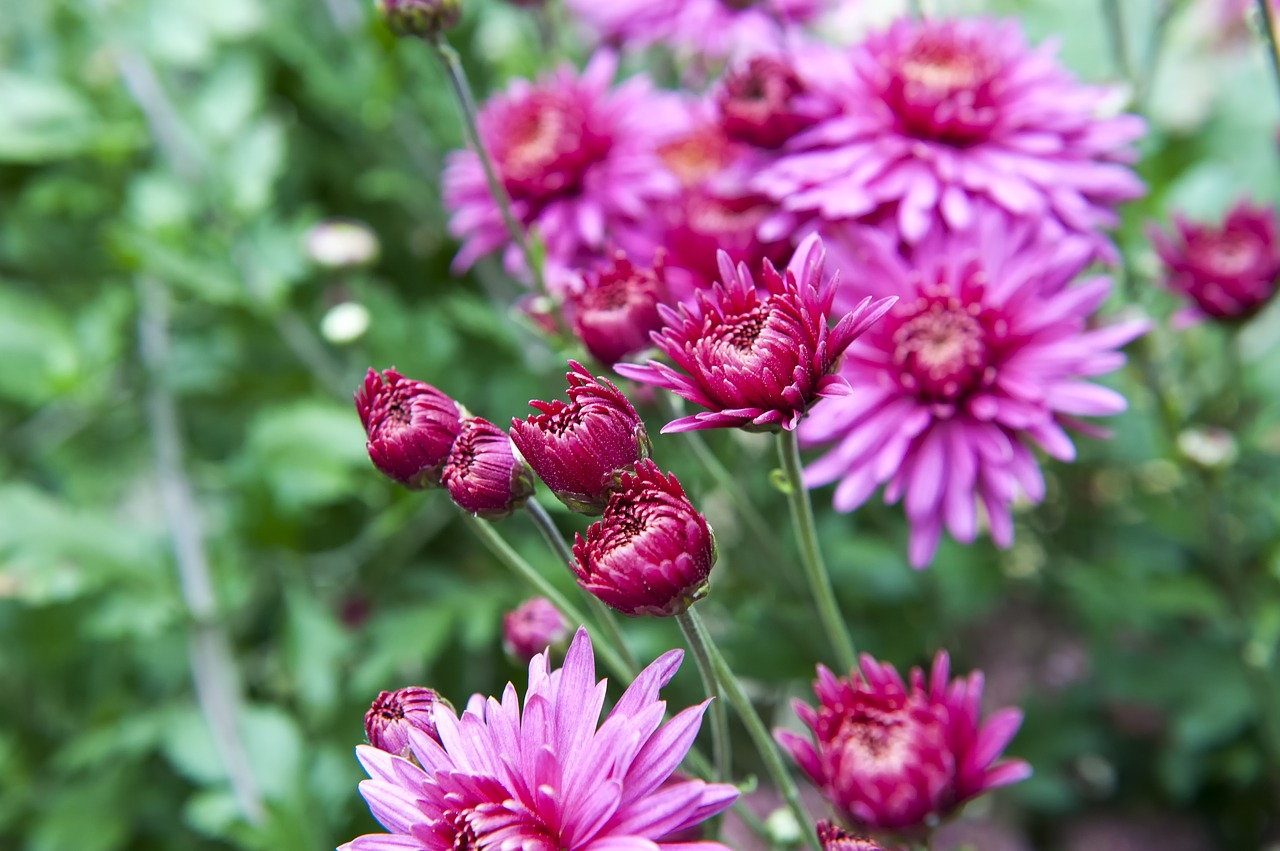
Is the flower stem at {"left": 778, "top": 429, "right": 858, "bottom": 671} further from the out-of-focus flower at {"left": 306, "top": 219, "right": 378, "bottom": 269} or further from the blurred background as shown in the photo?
the out-of-focus flower at {"left": 306, "top": 219, "right": 378, "bottom": 269}

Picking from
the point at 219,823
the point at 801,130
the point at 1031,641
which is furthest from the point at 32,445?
the point at 1031,641

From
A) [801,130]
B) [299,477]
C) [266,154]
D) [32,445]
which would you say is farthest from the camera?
[32,445]

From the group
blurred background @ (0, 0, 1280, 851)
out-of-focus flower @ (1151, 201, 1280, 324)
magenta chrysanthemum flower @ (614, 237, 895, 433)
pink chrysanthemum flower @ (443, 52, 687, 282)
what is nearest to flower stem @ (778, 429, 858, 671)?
magenta chrysanthemum flower @ (614, 237, 895, 433)

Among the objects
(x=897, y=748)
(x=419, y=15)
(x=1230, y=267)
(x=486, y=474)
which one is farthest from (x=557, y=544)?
(x=1230, y=267)

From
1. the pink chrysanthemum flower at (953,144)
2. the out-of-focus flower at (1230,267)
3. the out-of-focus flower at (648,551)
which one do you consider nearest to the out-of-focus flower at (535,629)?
the out-of-focus flower at (648,551)

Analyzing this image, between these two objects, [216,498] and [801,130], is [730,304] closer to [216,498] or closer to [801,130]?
[801,130]

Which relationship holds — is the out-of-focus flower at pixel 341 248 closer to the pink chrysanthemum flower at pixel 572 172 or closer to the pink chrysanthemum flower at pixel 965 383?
the pink chrysanthemum flower at pixel 572 172

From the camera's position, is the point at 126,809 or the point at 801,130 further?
the point at 126,809

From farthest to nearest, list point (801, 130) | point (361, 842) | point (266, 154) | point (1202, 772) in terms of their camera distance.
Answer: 1. point (266, 154)
2. point (1202, 772)
3. point (801, 130)
4. point (361, 842)
